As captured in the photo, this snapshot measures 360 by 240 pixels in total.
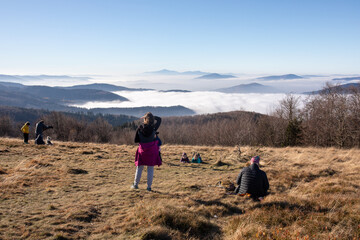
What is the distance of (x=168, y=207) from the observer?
19.7 ft

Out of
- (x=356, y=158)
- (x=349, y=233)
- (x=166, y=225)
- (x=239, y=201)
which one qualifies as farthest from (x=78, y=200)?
(x=356, y=158)

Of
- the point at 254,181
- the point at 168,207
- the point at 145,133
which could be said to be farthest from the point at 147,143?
the point at 254,181

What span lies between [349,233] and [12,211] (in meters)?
7.69

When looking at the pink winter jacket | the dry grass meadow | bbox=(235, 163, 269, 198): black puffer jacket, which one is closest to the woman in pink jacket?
the pink winter jacket

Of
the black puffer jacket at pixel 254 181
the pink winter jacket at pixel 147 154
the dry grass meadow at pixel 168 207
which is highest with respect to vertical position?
the pink winter jacket at pixel 147 154

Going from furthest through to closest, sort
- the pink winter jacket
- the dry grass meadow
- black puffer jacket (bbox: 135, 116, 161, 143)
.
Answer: the pink winter jacket
black puffer jacket (bbox: 135, 116, 161, 143)
the dry grass meadow

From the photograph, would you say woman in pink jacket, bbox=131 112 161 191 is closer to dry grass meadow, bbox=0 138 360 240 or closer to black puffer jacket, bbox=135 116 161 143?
black puffer jacket, bbox=135 116 161 143

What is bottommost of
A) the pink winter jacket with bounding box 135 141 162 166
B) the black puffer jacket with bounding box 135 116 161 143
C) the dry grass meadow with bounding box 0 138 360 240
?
the dry grass meadow with bounding box 0 138 360 240

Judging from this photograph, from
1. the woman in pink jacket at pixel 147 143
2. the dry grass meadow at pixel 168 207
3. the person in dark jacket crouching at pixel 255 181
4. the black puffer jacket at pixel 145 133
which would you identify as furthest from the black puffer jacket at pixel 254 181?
the black puffer jacket at pixel 145 133

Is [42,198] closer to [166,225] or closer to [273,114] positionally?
[166,225]

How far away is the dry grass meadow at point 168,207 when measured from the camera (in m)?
4.92

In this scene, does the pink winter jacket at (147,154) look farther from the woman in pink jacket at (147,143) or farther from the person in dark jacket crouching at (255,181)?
the person in dark jacket crouching at (255,181)

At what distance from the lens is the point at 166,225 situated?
5230mm

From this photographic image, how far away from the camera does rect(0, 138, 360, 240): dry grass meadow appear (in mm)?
4922
